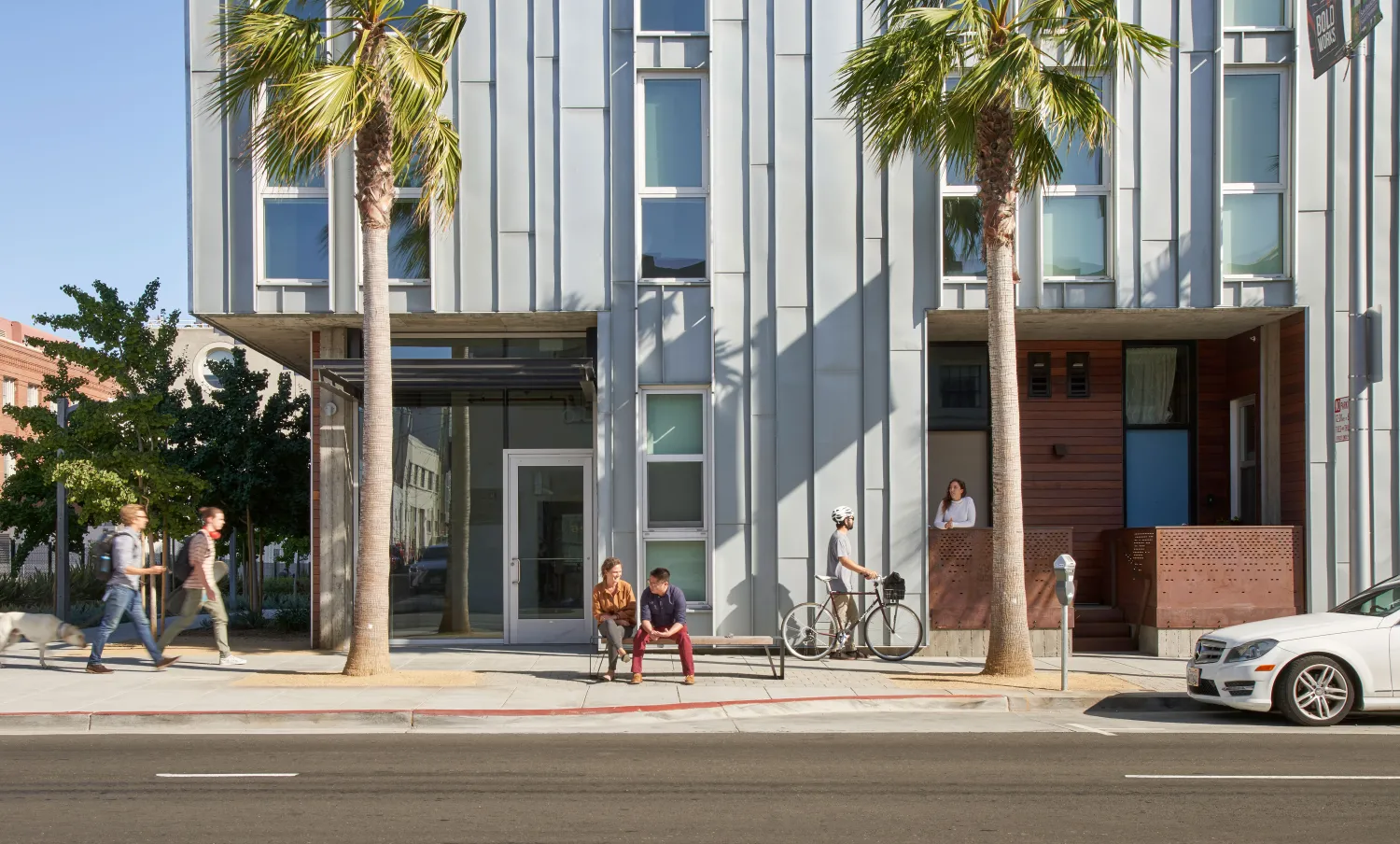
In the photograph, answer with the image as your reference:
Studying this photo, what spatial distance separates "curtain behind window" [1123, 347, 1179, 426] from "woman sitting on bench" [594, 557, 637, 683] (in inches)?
314

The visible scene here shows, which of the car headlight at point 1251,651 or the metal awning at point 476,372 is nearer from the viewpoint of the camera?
the car headlight at point 1251,651

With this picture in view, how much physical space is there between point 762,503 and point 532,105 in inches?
215

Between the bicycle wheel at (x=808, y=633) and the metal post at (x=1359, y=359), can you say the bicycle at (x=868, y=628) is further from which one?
the metal post at (x=1359, y=359)

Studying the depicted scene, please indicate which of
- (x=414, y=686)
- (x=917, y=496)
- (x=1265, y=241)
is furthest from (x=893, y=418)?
(x=414, y=686)

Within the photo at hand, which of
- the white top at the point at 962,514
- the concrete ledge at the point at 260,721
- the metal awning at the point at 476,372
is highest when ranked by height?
the metal awning at the point at 476,372

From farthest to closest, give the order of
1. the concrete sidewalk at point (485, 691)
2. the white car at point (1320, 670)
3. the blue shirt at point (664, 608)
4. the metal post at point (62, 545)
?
the metal post at point (62, 545)
the blue shirt at point (664, 608)
the concrete sidewalk at point (485, 691)
the white car at point (1320, 670)

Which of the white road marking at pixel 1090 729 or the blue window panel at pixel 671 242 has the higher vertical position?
the blue window panel at pixel 671 242

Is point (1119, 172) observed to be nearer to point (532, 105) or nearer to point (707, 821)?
point (532, 105)

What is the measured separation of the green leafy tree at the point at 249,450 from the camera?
1934 centimetres

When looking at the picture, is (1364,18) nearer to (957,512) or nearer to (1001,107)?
(1001,107)

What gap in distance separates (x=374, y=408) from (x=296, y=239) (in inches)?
127

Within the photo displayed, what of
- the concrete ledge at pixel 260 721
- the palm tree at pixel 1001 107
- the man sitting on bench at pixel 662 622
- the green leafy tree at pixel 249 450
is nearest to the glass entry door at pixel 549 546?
the man sitting on bench at pixel 662 622

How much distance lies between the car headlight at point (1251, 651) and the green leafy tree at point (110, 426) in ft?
42.2

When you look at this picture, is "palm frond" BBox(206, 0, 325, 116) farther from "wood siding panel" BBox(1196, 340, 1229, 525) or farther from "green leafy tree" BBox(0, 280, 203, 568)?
"wood siding panel" BBox(1196, 340, 1229, 525)
